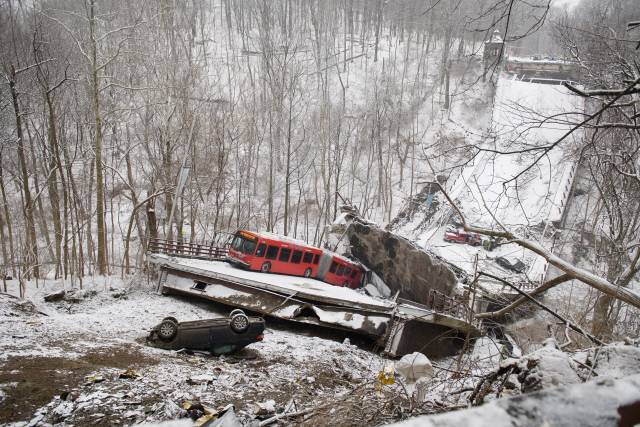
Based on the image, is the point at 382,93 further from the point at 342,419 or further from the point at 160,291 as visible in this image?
the point at 342,419

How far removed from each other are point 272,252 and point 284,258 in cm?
67

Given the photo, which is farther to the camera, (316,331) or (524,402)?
(316,331)

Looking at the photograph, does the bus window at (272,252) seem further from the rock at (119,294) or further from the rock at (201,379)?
the rock at (201,379)

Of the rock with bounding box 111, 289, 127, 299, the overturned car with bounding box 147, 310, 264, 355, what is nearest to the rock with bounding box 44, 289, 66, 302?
the rock with bounding box 111, 289, 127, 299

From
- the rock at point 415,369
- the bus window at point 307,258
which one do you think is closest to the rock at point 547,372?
the rock at point 415,369

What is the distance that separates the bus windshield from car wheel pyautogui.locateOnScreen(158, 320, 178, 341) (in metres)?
7.35

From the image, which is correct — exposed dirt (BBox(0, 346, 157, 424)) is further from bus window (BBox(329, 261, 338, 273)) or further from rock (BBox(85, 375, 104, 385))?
bus window (BBox(329, 261, 338, 273))

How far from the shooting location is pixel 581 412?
1.14 m

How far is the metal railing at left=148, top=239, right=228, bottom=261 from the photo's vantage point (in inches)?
550

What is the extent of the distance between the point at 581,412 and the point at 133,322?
34.0 feet

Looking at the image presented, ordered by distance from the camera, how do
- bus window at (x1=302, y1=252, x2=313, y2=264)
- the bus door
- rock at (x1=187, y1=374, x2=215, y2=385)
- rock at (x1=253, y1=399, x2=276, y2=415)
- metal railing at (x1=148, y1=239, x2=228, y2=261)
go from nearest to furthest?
1. rock at (x1=253, y1=399, x2=276, y2=415)
2. rock at (x1=187, y1=374, x2=215, y2=385)
3. metal railing at (x1=148, y1=239, x2=228, y2=261)
4. bus window at (x1=302, y1=252, x2=313, y2=264)
5. the bus door

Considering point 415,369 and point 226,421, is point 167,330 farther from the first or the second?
point 415,369

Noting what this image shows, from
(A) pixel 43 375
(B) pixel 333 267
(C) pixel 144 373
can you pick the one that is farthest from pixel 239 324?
(B) pixel 333 267

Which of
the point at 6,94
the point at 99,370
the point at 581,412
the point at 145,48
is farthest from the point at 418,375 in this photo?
the point at 145,48
